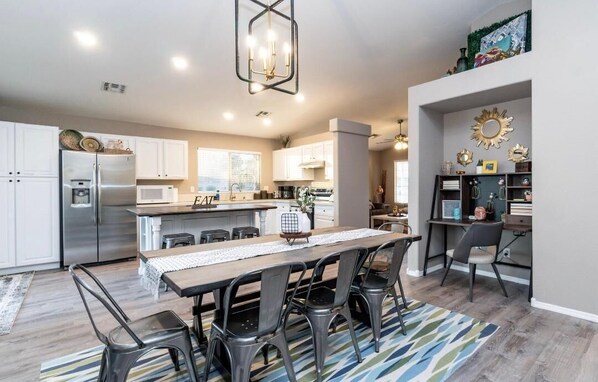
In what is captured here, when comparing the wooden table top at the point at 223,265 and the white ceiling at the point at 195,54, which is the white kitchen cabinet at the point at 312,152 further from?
the wooden table top at the point at 223,265

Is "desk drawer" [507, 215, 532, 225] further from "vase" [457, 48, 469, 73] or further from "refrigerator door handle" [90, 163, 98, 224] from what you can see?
"refrigerator door handle" [90, 163, 98, 224]

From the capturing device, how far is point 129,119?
555 centimetres

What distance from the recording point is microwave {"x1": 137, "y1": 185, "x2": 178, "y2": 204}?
5.64 metres

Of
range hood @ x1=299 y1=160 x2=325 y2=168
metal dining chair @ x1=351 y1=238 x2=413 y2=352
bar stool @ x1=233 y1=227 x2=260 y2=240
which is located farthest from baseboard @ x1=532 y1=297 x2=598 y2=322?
range hood @ x1=299 y1=160 x2=325 y2=168

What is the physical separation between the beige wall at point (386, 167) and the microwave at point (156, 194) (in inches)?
234

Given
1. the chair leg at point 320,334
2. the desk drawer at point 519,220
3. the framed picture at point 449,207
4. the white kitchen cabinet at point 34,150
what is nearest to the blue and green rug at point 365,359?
the chair leg at point 320,334

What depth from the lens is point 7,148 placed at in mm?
4113

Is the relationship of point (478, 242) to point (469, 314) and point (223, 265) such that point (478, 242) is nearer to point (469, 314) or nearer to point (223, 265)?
point (469, 314)

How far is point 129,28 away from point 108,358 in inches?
132

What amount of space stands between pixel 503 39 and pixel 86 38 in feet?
15.3

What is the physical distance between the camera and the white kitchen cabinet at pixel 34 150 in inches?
164

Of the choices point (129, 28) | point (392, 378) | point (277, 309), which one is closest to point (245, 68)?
point (129, 28)

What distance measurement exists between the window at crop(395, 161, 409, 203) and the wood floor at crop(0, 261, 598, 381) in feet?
18.1

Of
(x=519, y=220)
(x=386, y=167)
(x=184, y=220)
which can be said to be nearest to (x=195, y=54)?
(x=184, y=220)
